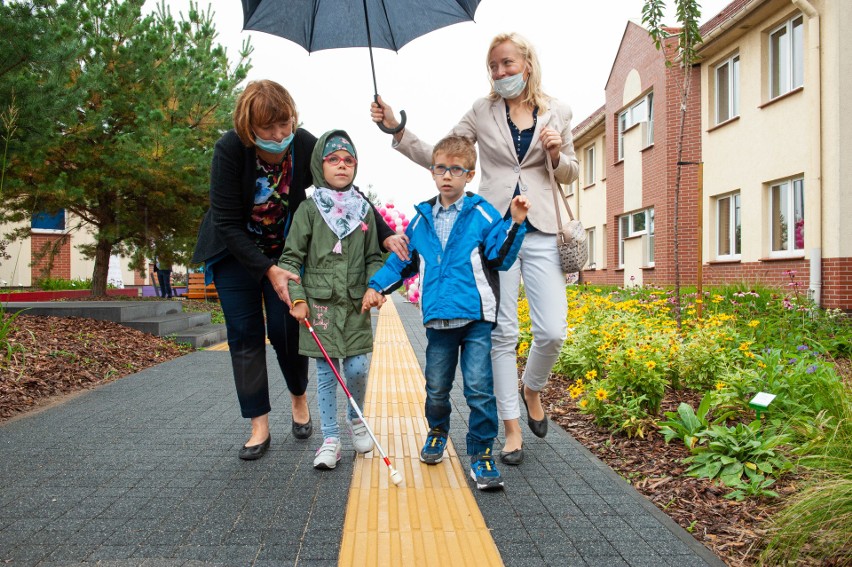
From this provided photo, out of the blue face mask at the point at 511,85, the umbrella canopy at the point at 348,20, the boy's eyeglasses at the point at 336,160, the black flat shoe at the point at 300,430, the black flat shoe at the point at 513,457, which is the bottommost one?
the black flat shoe at the point at 513,457

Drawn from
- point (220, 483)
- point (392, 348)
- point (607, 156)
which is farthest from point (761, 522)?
point (607, 156)

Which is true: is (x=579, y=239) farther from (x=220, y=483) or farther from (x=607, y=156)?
(x=607, y=156)

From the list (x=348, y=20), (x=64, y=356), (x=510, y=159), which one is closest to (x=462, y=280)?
(x=510, y=159)

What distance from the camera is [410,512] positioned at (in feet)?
9.88

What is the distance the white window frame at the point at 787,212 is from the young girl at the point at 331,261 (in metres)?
9.86

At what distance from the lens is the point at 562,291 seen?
148 inches

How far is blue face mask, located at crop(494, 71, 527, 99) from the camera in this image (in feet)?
12.0

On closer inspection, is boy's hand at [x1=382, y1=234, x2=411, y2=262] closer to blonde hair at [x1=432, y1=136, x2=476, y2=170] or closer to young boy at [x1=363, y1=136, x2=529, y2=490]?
young boy at [x1=363, y1=136, x2=529, y2=490]

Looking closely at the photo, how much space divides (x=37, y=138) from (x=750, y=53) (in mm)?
11946

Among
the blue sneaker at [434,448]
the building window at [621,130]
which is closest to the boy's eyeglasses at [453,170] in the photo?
the blue sneaker at [434,448]

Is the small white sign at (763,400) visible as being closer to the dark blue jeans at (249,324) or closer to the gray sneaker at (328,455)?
the gray sneaker at (328,455)

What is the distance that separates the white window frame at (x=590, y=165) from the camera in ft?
77.2

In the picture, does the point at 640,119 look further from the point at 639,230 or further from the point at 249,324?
the point at 249,324

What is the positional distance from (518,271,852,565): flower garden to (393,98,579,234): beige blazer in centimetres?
146
